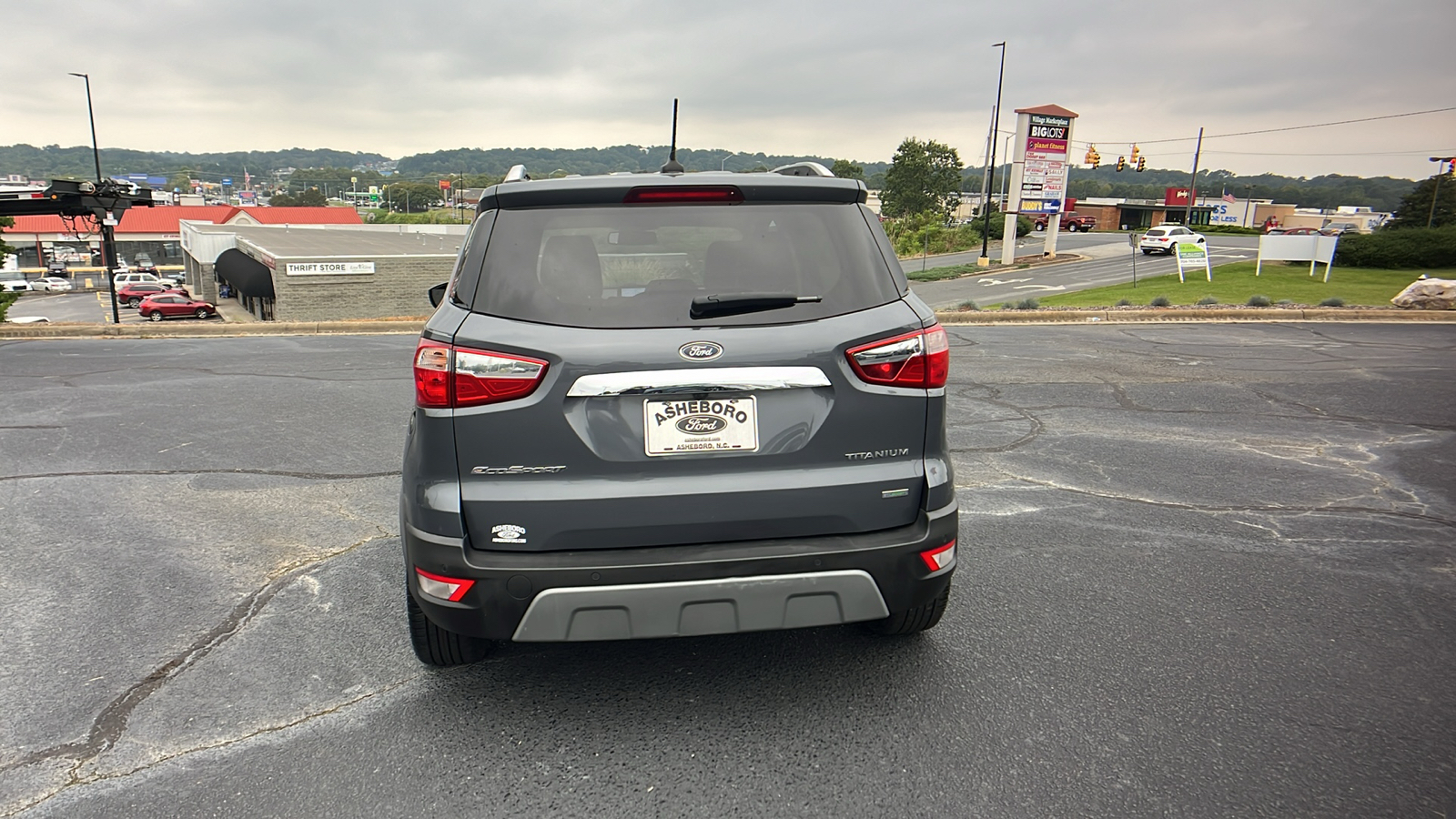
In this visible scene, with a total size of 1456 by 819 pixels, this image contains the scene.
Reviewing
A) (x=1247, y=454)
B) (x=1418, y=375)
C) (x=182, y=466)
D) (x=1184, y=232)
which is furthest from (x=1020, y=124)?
(x=182, y=466)

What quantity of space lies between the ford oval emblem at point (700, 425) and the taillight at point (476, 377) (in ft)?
1.49

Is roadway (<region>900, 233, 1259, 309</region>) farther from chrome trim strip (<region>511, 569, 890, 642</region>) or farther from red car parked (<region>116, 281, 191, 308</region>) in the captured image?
red car parked (<region>116, 281, 191, 308</region>)

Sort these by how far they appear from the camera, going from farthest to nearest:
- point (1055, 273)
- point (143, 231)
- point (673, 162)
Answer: point (143, 231) → point (1055, 273) → point (673, 162)

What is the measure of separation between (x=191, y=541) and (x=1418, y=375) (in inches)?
477

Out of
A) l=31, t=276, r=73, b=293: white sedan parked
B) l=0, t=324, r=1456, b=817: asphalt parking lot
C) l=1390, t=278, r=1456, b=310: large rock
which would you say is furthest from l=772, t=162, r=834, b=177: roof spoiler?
l=31, t=276, r=73, b=293: white sedan parked

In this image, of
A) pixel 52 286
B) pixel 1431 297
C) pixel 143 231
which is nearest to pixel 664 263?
pixel 1431 297

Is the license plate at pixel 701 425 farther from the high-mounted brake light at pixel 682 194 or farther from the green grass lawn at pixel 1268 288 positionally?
the green grass lawn at pixel 1268 288

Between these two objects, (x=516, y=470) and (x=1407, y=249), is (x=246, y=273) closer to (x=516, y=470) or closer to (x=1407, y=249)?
(x=516, y=470)

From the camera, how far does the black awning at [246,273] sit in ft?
115

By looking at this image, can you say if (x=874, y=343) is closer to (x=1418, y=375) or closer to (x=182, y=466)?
(x=182, y=466)

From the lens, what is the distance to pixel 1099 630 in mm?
3701

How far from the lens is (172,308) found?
39281 millimetres

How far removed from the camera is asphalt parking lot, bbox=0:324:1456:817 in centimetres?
266

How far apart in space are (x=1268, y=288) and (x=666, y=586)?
77.4 ft
